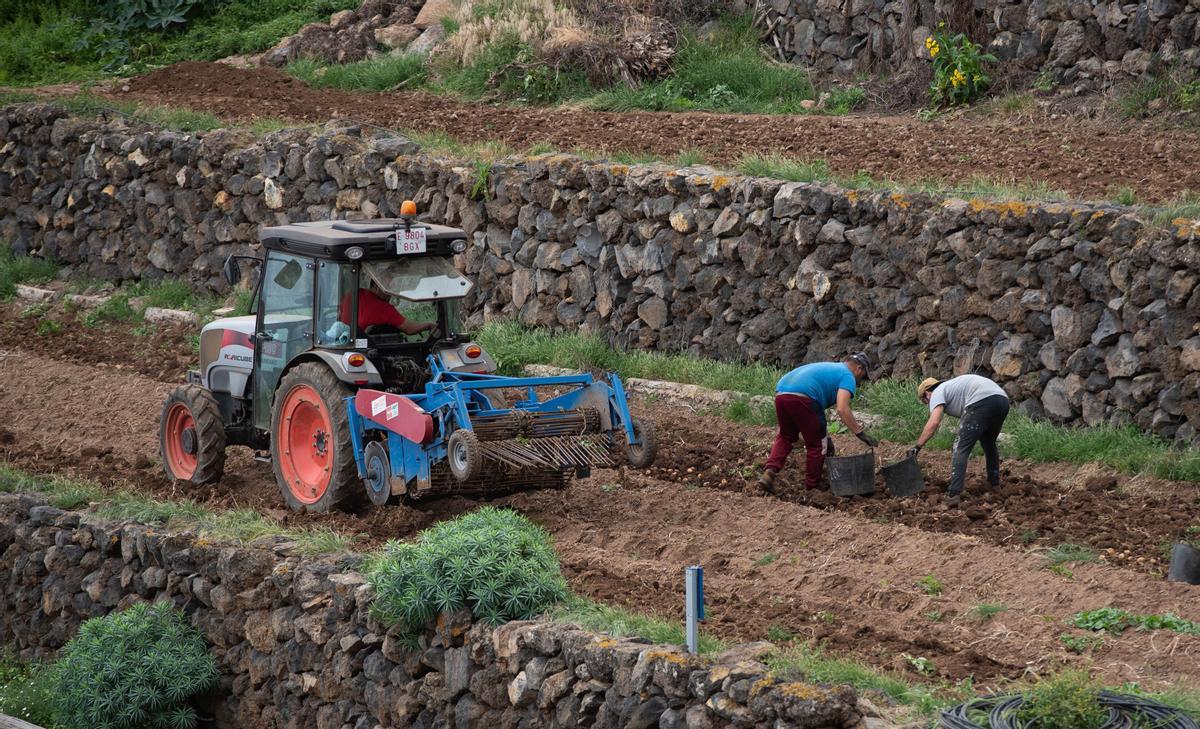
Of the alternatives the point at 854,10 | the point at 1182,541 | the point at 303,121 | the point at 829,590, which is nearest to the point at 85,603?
the point at 829,590

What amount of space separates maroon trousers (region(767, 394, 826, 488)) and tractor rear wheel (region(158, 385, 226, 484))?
4.39 meters

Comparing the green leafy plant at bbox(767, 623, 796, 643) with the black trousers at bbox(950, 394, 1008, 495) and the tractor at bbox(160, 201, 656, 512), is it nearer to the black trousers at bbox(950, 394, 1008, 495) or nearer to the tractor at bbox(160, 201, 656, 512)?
the tractor at bbox(160, 201, 656, 512)

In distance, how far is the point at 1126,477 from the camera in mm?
11203

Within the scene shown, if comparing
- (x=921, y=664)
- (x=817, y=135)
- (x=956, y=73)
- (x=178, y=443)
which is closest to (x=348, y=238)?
(x=178, y=443)

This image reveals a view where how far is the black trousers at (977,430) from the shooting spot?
10.9 metres

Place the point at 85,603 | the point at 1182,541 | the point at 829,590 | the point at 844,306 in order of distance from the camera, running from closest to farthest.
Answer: the point at 829,590 → the point at 1182,541 → the point at 85,603 → the point at 844,306

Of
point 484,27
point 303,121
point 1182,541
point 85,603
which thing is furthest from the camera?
point 484,27

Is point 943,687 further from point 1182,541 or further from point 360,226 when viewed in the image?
point 360,226

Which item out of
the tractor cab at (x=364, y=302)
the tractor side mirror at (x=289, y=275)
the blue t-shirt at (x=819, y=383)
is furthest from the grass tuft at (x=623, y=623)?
the tractor side mirror at (x=289, y=275)

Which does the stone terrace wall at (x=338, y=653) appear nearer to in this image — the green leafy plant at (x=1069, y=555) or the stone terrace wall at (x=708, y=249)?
the green leafy plant at (x=1069, y=555)

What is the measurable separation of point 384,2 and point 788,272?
13235 mm

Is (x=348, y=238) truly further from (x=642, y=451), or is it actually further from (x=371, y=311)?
(x=642, y=451)

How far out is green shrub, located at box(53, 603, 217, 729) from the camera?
30.4 ft

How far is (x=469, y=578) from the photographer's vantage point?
8016mm
